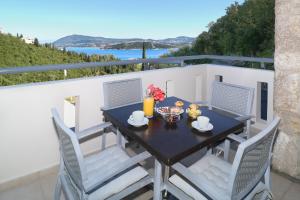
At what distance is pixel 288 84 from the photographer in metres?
2.08

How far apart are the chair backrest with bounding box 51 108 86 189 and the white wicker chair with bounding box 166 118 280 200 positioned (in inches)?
20.1

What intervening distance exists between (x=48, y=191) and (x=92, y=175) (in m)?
0.72

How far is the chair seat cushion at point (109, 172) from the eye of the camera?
1.42 m

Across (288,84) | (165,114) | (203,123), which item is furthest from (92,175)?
(288,84)

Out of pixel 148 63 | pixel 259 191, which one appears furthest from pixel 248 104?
pixel 148 63

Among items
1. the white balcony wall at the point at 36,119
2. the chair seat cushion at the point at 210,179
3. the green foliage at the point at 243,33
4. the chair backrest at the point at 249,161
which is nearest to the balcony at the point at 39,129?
the white balcony wall at the point at 36,119

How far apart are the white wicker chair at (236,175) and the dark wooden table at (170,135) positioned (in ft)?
0.39

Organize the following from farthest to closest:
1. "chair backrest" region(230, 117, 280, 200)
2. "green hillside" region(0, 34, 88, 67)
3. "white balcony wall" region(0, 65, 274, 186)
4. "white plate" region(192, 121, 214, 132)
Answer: "green hillside" region(0, 34, 88, 67) < "white balcony wall" region(0, 65, 274, 186) < "white plate" region(192, 121, 214, 132) < "chair backrest" region(230, 117, 280, 200)

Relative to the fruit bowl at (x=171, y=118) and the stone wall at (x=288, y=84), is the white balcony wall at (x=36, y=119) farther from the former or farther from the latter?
the stone wall at (x=288, y=84)

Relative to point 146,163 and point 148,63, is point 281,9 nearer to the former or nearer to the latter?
point 148,63

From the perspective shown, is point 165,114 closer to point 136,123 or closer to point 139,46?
point 136,123

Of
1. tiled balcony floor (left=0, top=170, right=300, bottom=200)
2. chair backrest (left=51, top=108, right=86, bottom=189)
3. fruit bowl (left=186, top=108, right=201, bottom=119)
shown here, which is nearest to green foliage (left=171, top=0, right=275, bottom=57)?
tiled balcony floor (left=0, top=170, right=300, bottom=200)

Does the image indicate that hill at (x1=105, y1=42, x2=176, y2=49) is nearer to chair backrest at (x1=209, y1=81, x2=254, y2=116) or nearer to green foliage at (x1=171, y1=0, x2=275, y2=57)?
chair backrest at (x1=209, y1=81, x2=254, y2=116)

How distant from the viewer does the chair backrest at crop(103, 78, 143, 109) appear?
2.25 metres
